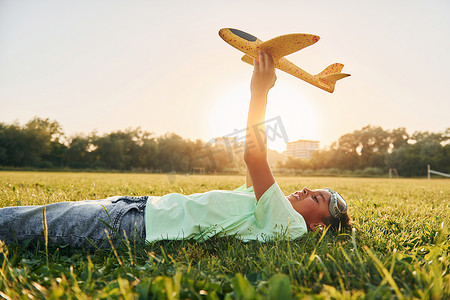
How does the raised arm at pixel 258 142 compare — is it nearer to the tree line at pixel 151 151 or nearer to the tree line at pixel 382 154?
the tree line at pixel 151 151

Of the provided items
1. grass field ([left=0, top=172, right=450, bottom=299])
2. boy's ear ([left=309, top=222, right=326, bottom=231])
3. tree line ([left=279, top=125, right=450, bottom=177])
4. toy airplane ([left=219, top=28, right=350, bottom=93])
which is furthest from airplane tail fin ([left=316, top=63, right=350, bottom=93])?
tree line ([left=279, top=125, right=450, bottom=177])

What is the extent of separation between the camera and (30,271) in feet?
4.92

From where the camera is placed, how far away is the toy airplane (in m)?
2.29

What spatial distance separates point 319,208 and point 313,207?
0.05m

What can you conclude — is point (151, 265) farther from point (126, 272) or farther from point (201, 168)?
point (201, 168)

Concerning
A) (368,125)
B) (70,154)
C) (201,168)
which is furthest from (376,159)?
(70,154)

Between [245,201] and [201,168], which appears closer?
[245,201]

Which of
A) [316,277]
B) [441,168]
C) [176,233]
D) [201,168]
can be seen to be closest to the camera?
[316,277]

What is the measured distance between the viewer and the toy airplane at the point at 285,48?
229 cm

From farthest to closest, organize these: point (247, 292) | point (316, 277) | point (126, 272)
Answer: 1. point (126, 272)
2. point (316, 277)
3. point (247, 292)

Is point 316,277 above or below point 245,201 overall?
below

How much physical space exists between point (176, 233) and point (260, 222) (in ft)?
2.02

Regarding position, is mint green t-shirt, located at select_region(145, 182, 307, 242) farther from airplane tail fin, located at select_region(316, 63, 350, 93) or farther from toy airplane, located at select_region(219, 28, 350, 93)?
airplane tail fin, located at select_region(316, 63, 350, 93)

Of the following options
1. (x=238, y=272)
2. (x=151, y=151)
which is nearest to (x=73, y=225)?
(x=238, y=272)
